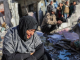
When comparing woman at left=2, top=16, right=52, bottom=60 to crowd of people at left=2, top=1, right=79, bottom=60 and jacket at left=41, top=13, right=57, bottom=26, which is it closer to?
crowd of people at left=2, top=1, right=79, bottom=60

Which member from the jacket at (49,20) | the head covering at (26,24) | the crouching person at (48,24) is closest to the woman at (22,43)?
the head covering at (26,24)

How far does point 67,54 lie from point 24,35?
95.7 inches

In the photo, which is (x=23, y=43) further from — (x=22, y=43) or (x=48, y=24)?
(x=48, y=24)

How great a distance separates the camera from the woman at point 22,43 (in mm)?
1906

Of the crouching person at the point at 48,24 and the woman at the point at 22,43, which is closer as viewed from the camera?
the woman at the point at 22,43

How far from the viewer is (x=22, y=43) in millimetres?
2139

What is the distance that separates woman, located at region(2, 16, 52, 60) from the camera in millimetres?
1906

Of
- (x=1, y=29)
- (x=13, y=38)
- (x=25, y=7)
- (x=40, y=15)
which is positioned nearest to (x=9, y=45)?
(x=13, y=38)

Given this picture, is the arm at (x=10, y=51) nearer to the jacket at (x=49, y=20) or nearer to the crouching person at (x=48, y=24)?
the crouching person at (x=48, y=24)

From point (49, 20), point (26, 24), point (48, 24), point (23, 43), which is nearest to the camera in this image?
point (26, 24)

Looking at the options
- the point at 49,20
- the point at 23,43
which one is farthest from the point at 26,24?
the point at 49,20

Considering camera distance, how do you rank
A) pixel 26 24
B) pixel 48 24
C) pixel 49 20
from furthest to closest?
pixel 49 20 → pixel 48 24 → pixel 26 24

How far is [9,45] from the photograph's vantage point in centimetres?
194

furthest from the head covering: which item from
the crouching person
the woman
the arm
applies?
the crouching person
